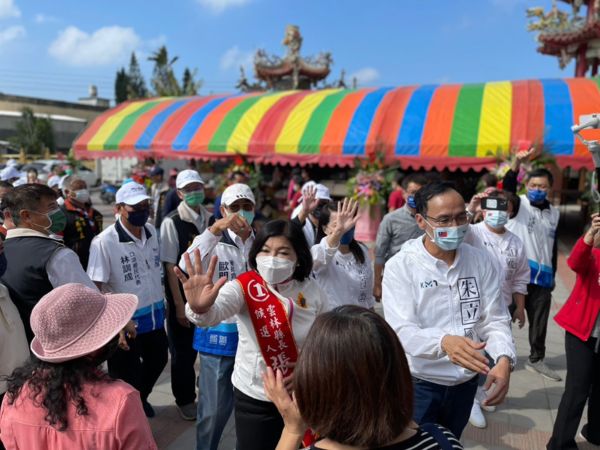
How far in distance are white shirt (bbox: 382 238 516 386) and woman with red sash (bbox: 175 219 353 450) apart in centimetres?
40

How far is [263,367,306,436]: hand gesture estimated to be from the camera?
50.2 inches

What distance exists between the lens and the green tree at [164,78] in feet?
73.2

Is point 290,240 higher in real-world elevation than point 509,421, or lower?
higher

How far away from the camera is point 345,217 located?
9.17ft

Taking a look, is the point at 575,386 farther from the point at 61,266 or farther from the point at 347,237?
the point at 61,266

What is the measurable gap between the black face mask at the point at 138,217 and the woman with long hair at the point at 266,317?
1403 mm

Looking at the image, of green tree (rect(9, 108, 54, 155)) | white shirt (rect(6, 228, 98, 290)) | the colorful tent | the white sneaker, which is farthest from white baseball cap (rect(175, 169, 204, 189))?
green tree (rect(9, 108, 54, 155))

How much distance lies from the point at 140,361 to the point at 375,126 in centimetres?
912

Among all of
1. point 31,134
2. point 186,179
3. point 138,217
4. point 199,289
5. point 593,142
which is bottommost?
point 199,289

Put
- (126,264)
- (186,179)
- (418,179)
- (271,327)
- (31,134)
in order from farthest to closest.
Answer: (31,134), (418,179), (186,179), (126,264), (271,327)

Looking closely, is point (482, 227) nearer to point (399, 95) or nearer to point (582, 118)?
point (582, 118)

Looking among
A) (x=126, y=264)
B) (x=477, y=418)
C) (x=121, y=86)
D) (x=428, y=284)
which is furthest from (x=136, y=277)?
(x=121, y=86)

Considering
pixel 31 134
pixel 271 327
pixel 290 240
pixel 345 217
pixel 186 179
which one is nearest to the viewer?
pixel 271 327

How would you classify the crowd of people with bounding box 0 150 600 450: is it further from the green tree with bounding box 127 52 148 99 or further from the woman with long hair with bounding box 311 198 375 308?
the green tree with bounding box 127 52 148 99
